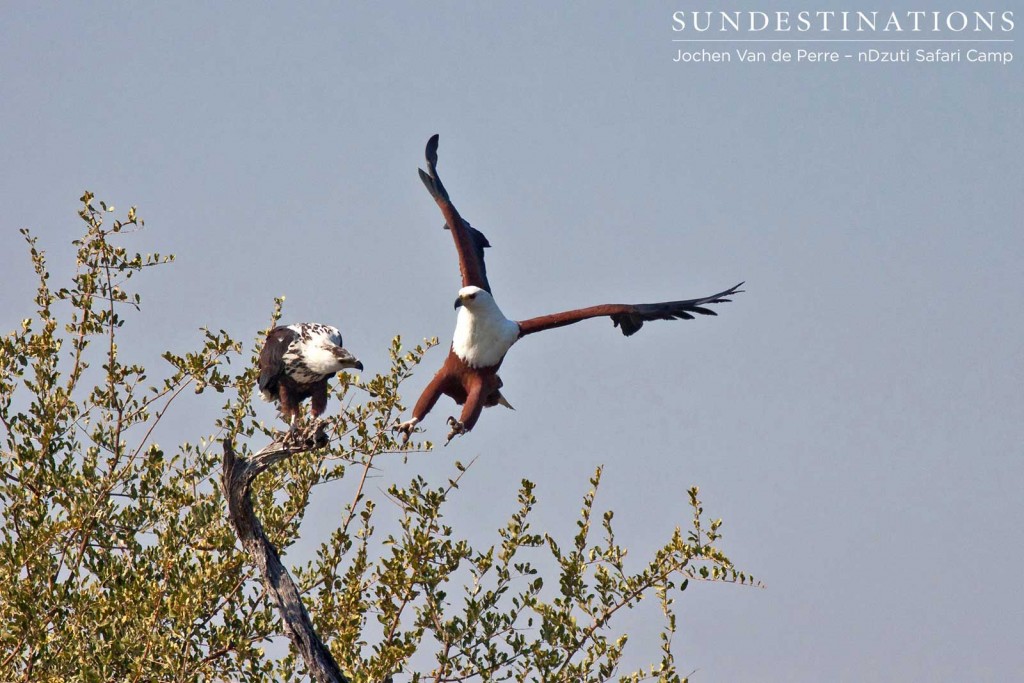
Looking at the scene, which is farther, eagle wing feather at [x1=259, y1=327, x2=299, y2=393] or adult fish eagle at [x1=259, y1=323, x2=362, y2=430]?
eagle wing feather at [x1=259, y1=327, x2=299, y2=393]

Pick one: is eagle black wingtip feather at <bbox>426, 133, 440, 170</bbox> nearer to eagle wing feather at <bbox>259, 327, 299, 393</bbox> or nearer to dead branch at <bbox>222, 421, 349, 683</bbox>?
eagle wing feather at <bbox>259, 327, 299, 393</bbox>

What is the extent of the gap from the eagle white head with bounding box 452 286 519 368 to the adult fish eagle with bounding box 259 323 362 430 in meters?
0.73

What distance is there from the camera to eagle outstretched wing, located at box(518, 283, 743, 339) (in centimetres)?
810

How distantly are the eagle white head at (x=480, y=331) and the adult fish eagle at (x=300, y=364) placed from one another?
Result: 731 millimetres

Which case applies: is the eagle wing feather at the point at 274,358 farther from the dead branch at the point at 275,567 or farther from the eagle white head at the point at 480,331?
the eagle white head at the point at 480,331

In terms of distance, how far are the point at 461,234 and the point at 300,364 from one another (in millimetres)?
1286

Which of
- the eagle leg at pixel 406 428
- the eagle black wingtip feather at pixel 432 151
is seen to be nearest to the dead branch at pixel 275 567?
the eagle leg at pixel 406 428

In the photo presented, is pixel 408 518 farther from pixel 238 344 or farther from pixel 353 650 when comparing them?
pixel 238 344

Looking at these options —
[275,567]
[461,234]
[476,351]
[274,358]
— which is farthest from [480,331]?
[275,567]

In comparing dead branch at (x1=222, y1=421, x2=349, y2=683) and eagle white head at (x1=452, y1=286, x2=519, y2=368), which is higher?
eagle white head at (x1=452, y1=286, x2=519, y2=368)


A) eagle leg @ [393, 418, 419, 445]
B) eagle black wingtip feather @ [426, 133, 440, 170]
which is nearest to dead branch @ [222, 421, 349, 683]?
eagle leg @ [393, 418, 419, 445]

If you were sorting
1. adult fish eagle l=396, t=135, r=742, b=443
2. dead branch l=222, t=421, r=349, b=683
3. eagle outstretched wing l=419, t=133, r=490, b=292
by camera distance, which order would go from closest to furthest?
dead branch l=222, t=421, r=349, b=683
adult fish eagle l=396, t=135, r=742, b=443
eagle outstretched wing l=419, t=133, r=490, b=292

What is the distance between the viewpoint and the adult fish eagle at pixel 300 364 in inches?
324

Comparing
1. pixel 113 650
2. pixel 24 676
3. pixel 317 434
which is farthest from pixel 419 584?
pixel 24 676
